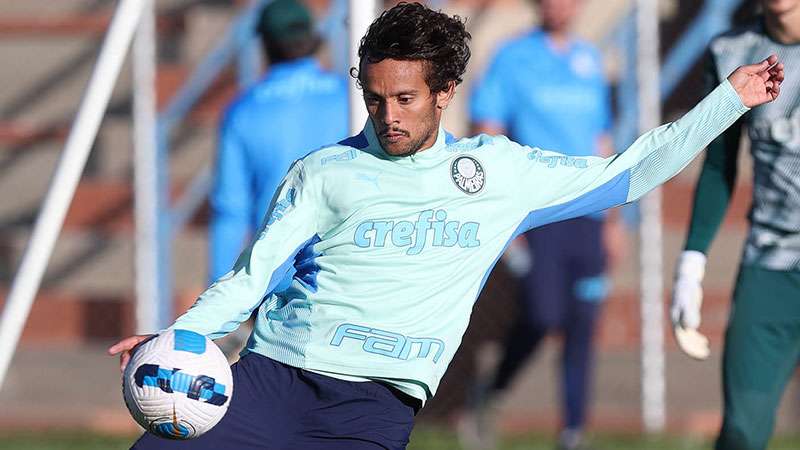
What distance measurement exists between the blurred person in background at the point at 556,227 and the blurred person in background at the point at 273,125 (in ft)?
6.26

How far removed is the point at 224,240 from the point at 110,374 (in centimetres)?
319

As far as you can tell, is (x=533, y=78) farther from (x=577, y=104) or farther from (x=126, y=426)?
(x=126, y=426)

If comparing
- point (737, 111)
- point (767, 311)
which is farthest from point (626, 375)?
point (737, 111)

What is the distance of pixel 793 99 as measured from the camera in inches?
210

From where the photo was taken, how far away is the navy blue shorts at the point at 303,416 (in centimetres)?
427

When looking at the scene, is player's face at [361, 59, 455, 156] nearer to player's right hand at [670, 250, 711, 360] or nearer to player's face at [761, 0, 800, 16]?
player's right hand at [670, 250, 711, 360]

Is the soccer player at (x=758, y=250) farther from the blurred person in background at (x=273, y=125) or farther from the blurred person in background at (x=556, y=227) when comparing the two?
the blurred person in background at (x=556, y=227)

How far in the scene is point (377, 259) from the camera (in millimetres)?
4387

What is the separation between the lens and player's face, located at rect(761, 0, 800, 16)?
17.1ft

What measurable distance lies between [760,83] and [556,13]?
14.3 feet

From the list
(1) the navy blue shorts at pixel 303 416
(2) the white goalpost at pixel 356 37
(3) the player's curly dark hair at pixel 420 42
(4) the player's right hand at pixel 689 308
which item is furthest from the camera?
(2) the white goalpost at pixel 356 37

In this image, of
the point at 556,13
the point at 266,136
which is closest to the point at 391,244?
the point at 266,136

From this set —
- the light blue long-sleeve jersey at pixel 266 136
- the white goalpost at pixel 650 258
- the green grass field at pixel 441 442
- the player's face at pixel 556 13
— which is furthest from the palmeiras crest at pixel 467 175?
the white goalpost at pixel 650 258

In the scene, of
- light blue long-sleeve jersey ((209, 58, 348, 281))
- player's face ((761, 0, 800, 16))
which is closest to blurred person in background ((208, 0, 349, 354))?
light blue long-sleeve jersey ((209, 58, 348, 281))
